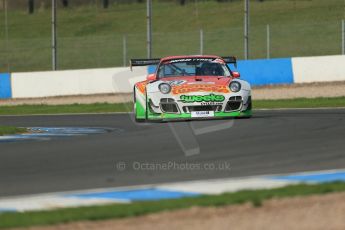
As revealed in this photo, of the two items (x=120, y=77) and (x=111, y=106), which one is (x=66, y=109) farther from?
(x=120, y=77)

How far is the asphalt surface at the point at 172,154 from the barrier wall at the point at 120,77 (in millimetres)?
12218

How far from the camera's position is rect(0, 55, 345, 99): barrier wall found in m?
29.2

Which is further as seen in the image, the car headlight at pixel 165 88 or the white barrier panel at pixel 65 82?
the white barrier panel at pixel 65 82

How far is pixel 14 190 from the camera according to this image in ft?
29.6

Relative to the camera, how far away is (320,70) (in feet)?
95.9

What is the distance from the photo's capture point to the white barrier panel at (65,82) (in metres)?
30.9

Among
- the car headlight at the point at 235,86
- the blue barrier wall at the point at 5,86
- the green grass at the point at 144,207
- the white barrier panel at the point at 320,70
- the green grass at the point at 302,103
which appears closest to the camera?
the green grass at the point at 144,207

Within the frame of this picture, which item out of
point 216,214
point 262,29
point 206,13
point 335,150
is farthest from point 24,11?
point 216,214

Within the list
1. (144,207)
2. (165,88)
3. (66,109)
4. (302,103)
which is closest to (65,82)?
(66,109)

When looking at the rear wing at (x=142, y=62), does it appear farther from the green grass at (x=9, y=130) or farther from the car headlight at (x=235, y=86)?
the green grass at (x=9, y=130)

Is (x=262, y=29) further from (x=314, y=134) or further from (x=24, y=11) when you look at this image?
(x=314, y=134)

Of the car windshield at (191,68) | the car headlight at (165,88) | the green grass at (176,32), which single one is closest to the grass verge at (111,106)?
the car windshield at (191,68)

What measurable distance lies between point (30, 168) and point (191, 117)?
5.48 metres

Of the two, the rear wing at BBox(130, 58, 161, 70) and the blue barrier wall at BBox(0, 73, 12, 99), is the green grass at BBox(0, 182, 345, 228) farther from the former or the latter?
the blue barrier wall at BBox(0, 73, 12, 99)
